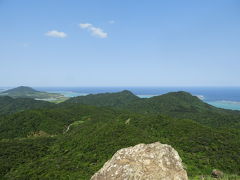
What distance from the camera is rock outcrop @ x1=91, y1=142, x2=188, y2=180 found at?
9.61 metres

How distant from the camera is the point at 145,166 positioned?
34.0 ft

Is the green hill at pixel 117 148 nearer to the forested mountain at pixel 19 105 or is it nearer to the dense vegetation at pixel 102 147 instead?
the dense vegetation at pixel 102 147

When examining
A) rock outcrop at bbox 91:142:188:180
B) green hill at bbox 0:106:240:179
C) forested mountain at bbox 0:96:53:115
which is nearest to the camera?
rock outcrop at bbox 91:142:188:180

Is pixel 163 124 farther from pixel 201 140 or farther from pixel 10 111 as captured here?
pixel 10 111

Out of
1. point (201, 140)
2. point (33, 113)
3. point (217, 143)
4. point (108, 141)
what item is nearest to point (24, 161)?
point (108, 141)

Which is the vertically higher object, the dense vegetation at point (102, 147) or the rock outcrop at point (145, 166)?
the rock outcrop at point (145, 166)

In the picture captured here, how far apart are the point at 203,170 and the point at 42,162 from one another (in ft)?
134

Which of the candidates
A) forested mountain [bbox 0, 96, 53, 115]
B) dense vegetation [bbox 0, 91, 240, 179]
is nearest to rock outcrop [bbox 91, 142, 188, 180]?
dense vegetation [bbox 0, 91, 240, 179]

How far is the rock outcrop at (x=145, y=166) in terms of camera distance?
31.5 ft

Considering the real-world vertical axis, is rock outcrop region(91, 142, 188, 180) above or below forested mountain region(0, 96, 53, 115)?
above

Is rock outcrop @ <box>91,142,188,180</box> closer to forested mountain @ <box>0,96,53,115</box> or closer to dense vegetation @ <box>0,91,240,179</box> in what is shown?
dense vegetation @ <box>0,91,240,179</box>

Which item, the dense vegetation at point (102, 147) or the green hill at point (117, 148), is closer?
the green hill at point (117, 148)

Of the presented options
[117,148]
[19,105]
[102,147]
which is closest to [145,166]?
[117,148]

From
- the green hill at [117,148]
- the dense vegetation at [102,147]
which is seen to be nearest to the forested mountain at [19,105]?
the dense vegetation at [102,147]
